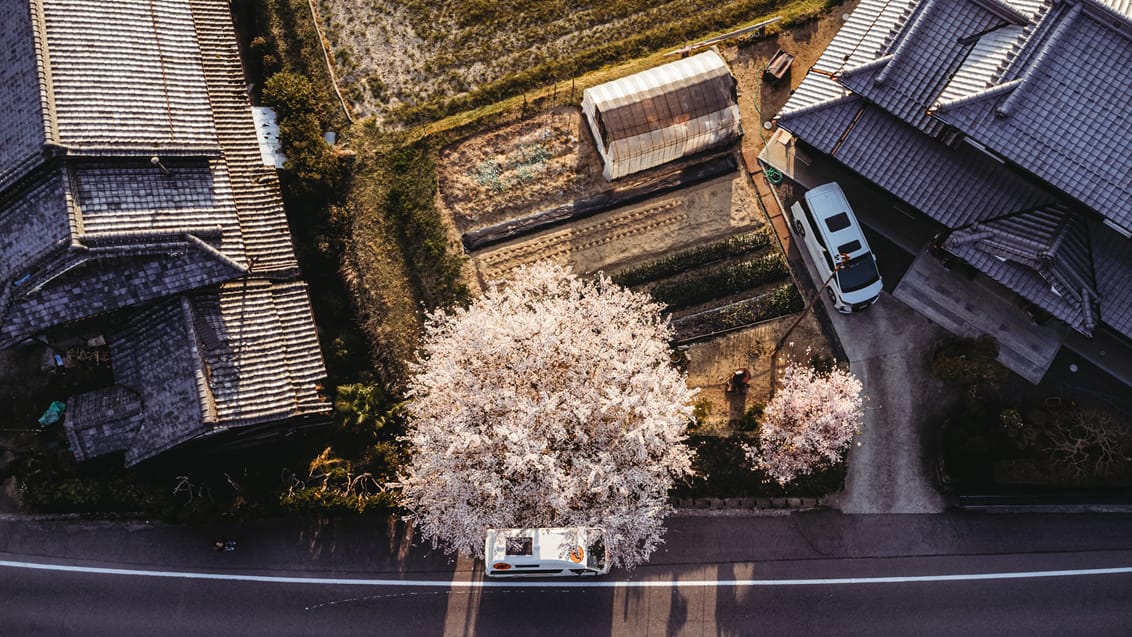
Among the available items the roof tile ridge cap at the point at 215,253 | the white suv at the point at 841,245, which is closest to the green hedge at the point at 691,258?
the white suv at the point at 841,245

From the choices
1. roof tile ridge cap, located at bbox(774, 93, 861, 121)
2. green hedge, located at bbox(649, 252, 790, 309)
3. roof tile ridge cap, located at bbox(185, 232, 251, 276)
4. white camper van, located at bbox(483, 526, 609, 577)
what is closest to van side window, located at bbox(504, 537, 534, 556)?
white camper van, located at bbox(483, 526, 609, 577)

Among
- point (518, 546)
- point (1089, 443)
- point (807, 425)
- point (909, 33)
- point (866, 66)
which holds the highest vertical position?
point (909, 33)

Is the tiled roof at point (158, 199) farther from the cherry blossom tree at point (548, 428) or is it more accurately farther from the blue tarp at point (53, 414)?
the blue tarp at point (53, 414)

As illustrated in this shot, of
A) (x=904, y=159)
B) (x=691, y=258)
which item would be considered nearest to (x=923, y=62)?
(x=904, y=159)

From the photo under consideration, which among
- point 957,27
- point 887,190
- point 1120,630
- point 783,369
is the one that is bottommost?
point 1120,630

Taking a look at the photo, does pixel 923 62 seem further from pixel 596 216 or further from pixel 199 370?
pixel 199 370

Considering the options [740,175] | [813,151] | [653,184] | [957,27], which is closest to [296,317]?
[653,184]

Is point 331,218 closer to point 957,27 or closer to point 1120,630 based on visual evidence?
point 957,27
